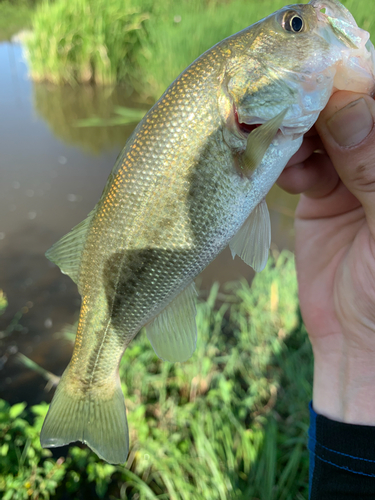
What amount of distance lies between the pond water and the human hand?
2077 mm

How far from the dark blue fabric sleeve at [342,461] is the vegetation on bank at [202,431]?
57 cm

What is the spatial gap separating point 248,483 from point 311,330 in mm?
959

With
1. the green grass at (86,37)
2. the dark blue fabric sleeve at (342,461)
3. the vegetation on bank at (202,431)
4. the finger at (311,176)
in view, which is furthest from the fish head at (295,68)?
the green grass at (86,37)

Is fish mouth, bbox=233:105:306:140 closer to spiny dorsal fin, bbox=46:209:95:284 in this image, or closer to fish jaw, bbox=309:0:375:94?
fish jaw, bbox=309:0:375:94

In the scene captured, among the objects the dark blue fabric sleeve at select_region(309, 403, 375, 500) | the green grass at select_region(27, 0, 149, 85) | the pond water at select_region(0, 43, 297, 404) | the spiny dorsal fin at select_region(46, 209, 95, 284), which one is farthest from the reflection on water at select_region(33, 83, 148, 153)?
the dark blue fabric sleeve at select_region(309, 403, 375, 500)

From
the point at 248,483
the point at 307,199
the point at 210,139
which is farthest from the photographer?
the point at 307,199

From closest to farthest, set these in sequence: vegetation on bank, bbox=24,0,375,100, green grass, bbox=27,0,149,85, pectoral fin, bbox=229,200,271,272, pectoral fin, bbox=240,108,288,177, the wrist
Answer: pectoral fin, bbox=240,108,288,177, pectoral fin, bbox=229,200,271,272, the wrist, vegetation on bank, bbox=24,0,375,100, green grass, bbox=27,0,149,85

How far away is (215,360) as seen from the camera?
2.80 meters

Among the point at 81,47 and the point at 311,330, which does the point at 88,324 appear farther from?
the point at 81,47

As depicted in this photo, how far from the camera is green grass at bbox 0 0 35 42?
17.4 m

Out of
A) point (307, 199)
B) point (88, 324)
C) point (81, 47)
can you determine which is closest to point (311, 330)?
point (307, 199)

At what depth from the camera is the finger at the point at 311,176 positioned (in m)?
1.98

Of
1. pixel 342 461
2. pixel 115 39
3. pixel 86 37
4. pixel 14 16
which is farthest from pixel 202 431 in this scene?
pixel 14 16

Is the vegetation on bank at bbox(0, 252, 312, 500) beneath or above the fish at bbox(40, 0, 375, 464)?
beneath
